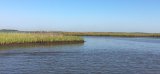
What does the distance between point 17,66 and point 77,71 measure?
4615 millimetres

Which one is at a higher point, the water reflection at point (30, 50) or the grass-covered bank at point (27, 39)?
the grass-covered bank at point (27, 39)

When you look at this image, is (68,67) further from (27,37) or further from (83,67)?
(27,37)

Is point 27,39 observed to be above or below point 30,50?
above

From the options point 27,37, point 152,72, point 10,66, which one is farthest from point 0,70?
point 27,37

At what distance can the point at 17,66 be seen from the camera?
70.1ft

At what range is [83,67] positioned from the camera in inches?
835

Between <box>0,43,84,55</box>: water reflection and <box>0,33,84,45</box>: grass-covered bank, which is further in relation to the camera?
<box>0,33,84,45</box>: grass-covered bank

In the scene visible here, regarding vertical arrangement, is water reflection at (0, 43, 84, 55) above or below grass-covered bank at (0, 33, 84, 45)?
below

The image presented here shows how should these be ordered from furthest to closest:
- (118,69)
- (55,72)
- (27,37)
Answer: (27,37) < (118,69) < (55,72)

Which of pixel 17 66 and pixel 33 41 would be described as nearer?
pixel 17 66

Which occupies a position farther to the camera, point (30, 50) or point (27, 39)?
point (27, 39)

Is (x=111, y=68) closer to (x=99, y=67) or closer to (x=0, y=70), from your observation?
(x=99, y=67)

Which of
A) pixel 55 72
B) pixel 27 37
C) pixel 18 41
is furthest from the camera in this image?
pixel 27 37

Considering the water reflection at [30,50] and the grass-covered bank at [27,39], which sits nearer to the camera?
the water reflection at [30,50]
